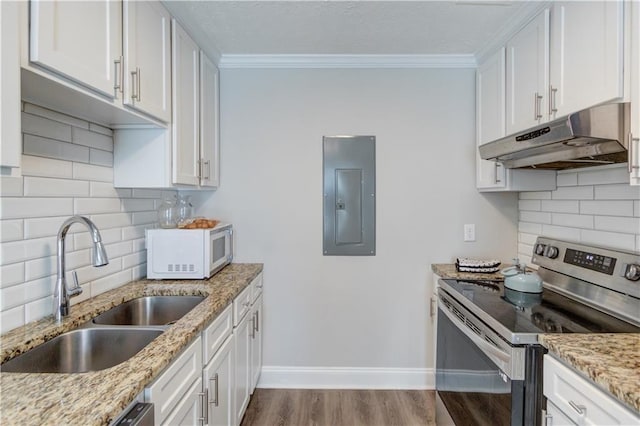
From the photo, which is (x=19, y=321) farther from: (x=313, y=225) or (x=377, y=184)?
(x=377, y=184)

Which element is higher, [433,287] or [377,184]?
[377,184]

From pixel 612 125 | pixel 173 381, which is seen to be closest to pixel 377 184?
pixel 612 125

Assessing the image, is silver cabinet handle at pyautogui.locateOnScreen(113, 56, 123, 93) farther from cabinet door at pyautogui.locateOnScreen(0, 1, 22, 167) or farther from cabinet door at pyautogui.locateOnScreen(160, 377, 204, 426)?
cabinet door at pyautogui.locateOnScreen(160, 377, 204, 426)

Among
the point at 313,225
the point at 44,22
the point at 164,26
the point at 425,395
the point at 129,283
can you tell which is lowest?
the point at 425,395

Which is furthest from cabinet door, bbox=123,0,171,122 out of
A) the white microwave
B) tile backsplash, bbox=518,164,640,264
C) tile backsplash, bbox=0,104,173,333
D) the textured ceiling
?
tile backsplash, bbox=518,164,640,264

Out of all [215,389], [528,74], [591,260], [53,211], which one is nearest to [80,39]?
[53,211]

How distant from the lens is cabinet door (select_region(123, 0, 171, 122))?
4.51 ft

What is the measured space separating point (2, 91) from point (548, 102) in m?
2.03

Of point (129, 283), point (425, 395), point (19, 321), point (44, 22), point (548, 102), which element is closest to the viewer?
point (44, 22)

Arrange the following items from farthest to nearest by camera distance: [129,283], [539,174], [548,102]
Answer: [539,174] < [129,283] < [548,102]

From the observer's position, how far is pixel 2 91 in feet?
2.71

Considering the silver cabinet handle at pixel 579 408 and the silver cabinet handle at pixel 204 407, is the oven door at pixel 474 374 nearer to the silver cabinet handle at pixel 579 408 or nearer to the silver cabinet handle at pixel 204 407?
the silver cabinet handle at pixel 579 408

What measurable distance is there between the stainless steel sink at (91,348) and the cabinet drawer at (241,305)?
0.56 metres

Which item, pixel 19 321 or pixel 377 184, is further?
pixel 377 184
